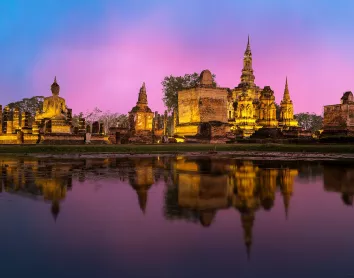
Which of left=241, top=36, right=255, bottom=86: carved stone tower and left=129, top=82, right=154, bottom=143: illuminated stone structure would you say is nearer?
left=129, top=82, right=154, bottom=143: illuminated stone structure

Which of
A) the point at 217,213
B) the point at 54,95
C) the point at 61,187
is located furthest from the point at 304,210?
the point at 54,95

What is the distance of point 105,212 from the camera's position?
4805 millimetres

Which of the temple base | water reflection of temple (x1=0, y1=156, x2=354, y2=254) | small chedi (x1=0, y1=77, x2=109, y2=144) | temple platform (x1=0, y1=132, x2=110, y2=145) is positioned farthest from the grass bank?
water reflection of temple (x1=0, y1=156, x2=354, y2=254)

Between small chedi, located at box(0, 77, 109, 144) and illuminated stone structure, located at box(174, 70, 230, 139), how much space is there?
28.7 ft

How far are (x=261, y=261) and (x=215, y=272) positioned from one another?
0.46m

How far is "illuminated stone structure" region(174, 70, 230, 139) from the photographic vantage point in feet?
84.2

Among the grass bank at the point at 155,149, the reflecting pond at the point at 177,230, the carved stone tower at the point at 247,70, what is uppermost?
the carved stone tower at the point at 247,70

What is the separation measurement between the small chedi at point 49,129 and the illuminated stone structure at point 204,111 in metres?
8.76

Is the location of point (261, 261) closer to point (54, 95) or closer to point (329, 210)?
point (329, 210)

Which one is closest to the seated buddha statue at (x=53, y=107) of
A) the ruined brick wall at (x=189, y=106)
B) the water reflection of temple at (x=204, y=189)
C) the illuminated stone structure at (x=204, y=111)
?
the ruined brick wall at (x=189, y=106)

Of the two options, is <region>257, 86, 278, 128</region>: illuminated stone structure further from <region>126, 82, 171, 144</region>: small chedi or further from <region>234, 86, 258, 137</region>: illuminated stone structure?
<region>126, 82, 171, 144</region>: small chedi

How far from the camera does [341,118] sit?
3095 cm

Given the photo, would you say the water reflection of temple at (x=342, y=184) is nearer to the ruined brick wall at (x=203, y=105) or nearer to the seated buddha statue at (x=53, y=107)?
the ruined brick wall at (x=203, y=105)

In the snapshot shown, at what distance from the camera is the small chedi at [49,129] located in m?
28.2
